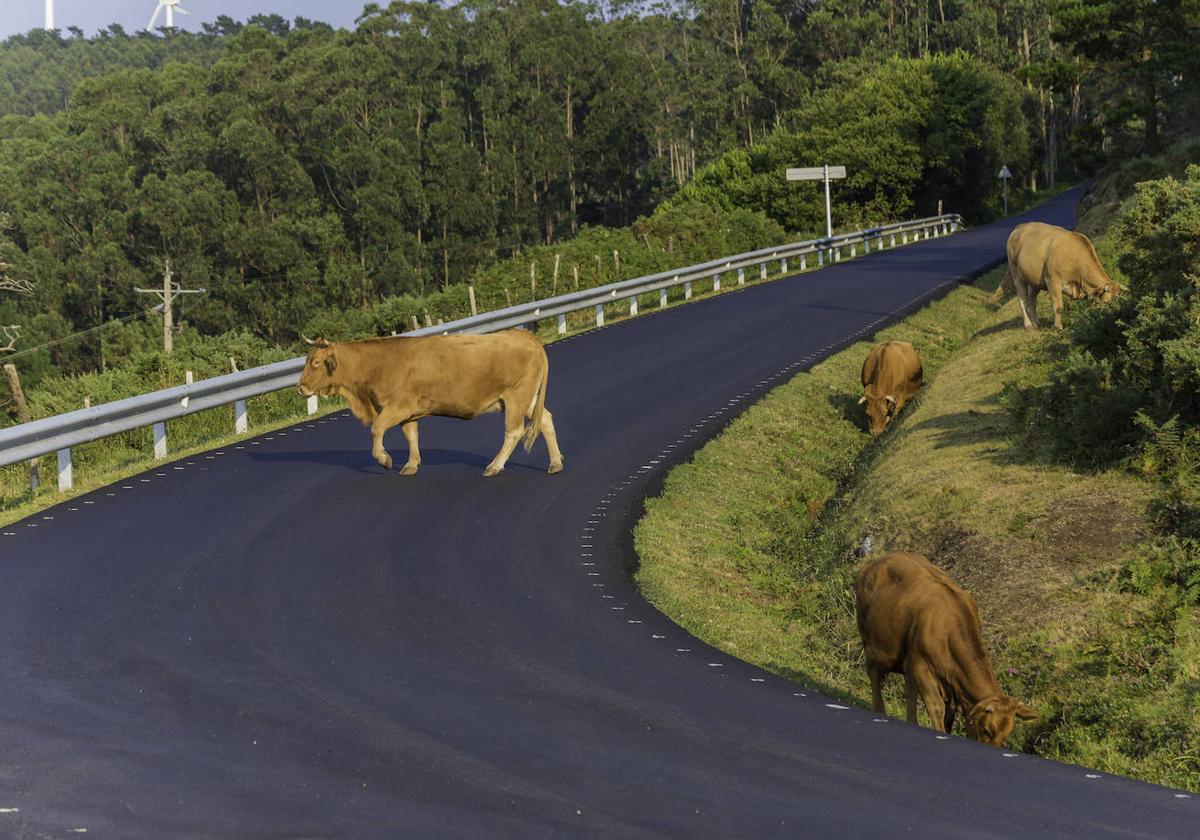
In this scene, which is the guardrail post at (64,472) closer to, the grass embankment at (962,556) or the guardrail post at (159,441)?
the guardrail post at (159,441)

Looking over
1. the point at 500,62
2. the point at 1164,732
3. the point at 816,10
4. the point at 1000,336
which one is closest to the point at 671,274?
the point at 1000,336

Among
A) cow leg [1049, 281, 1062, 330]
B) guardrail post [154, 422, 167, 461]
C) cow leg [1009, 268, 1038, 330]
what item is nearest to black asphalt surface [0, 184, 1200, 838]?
guardrail post [154, 422, 167, 461]

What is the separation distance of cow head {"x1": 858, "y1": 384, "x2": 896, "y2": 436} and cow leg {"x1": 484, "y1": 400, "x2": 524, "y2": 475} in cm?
726

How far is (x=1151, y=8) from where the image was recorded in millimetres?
47625

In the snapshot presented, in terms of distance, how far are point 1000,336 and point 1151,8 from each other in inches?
1058

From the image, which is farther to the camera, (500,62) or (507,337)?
(500,62)

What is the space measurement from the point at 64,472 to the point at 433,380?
399 centimetres

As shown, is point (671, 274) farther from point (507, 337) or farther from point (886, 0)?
point (886, 0)

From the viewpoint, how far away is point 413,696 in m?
8.88

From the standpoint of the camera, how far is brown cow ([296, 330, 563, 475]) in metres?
16.6

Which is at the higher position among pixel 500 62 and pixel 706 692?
pixel 500 62

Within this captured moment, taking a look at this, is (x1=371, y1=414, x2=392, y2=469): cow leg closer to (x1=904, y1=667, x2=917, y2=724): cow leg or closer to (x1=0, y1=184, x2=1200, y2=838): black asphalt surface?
(x1=0, y1=184, x2=1200, y2=838): black asphalt surface

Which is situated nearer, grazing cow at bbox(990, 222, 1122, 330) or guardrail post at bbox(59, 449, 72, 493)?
guardrail post at bbox(59, 449, 72, 493)

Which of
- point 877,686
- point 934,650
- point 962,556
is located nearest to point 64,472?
point 962,556
